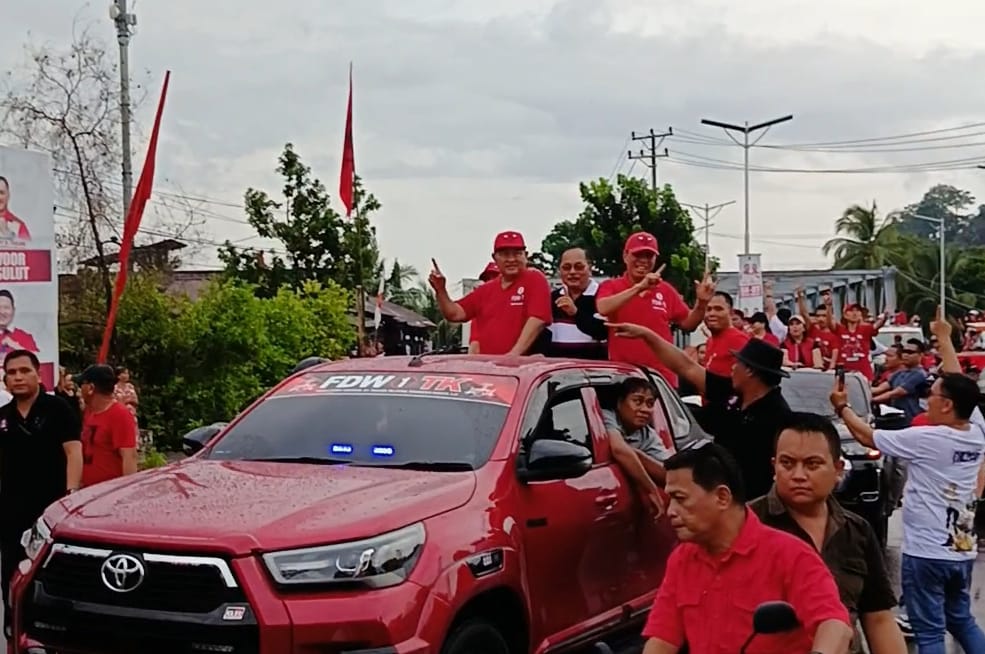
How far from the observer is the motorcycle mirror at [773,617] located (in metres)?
3.24

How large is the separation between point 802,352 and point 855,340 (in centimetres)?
67

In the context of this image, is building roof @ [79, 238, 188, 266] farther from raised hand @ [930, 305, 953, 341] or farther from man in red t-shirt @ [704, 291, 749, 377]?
raised hand @ [930, 305, 953, 341]

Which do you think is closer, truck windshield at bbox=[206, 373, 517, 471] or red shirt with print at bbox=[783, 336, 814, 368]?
truck windshield at bbox=[206, 373, 517, 471]

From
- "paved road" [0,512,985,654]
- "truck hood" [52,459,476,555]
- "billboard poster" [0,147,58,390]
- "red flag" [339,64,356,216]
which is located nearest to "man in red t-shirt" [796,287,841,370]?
"paved road" [0,512,985,654]

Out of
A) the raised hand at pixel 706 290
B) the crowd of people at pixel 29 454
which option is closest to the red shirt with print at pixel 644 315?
the raised hand at pixel 706 290

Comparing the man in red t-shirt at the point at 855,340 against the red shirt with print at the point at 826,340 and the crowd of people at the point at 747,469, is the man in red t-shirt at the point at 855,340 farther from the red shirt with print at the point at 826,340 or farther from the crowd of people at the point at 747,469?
the crowd of people at the point at 747,469

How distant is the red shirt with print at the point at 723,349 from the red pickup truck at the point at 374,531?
0.80 meters

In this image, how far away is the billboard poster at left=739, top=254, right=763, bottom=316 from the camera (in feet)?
76.6

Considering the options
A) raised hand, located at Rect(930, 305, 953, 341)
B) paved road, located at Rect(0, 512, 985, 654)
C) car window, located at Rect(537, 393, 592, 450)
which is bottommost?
paved road, located at Rect(0, 512, 985, 654)

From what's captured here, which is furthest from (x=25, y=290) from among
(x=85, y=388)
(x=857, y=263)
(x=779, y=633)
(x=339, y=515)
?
(x=857, y=263)

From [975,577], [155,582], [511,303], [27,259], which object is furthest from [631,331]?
[27,259]

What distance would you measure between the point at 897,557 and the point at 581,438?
5750 mm

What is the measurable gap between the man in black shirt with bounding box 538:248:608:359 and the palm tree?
63.4 meters

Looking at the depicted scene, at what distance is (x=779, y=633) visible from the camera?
11.1ft
